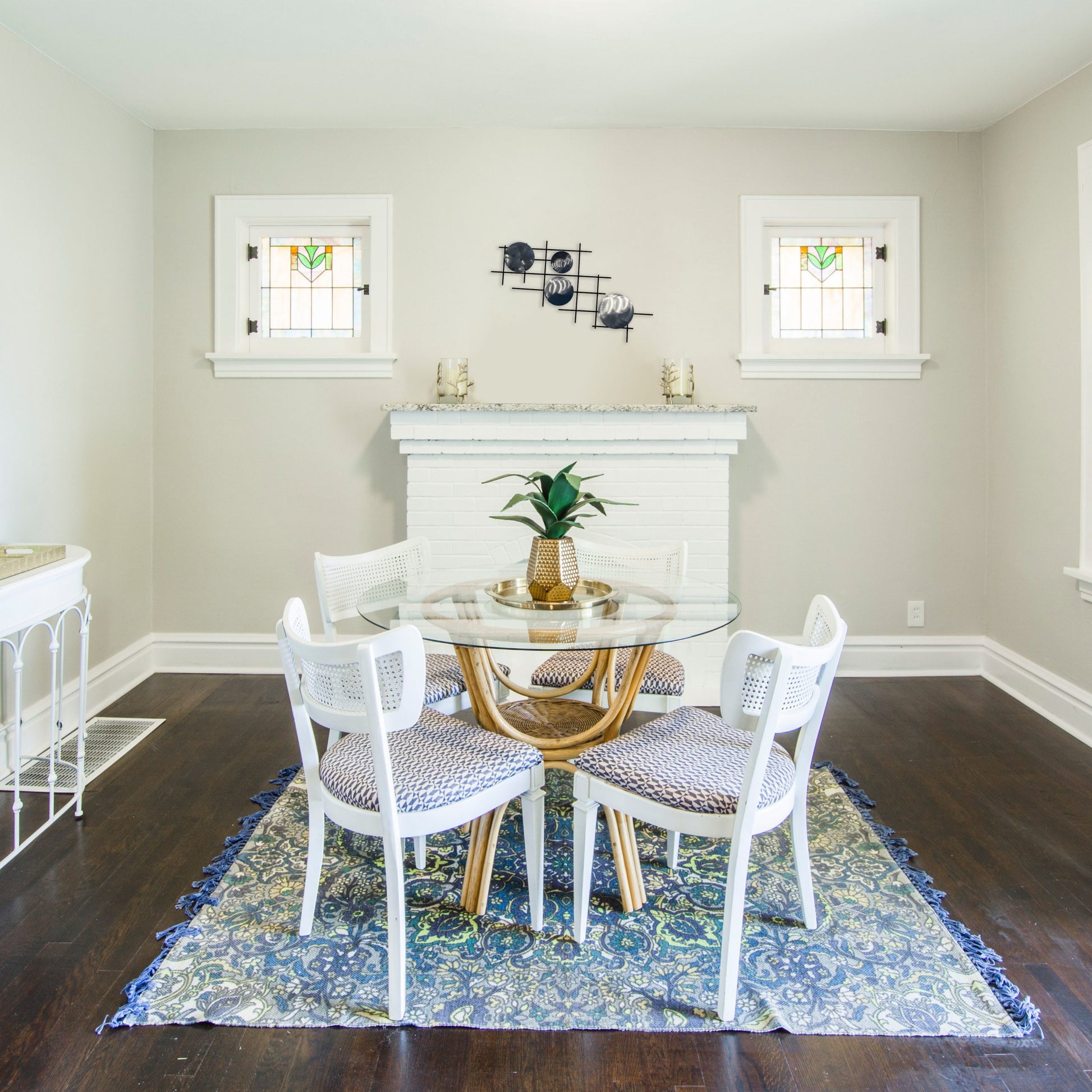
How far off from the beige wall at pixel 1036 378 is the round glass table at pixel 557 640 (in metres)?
1.86

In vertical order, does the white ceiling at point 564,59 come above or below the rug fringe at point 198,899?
above

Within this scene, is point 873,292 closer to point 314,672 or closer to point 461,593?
point 461,593

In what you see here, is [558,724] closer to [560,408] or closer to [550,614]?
[550,614]

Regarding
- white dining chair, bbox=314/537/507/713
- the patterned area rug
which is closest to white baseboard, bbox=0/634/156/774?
the patterned area rug

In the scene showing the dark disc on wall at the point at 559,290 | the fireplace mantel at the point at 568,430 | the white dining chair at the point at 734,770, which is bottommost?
the white dining chair at the point at 734,770

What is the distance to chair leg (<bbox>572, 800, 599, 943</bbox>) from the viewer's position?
1804 millimetres

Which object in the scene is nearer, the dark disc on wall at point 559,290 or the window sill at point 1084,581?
the window sill at point 1084,581

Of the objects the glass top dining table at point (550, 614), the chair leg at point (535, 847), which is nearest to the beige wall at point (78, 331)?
the glass top dining table at point (550, 614)

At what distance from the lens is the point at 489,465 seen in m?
3.74

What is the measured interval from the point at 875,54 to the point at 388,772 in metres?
3.09

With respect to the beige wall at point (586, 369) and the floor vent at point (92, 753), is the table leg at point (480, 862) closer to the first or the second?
the floor vent at point (92, 753)

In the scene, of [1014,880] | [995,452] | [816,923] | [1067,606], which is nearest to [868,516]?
[995,452]

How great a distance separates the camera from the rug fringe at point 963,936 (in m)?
1.63

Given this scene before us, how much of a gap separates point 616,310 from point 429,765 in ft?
8.70
